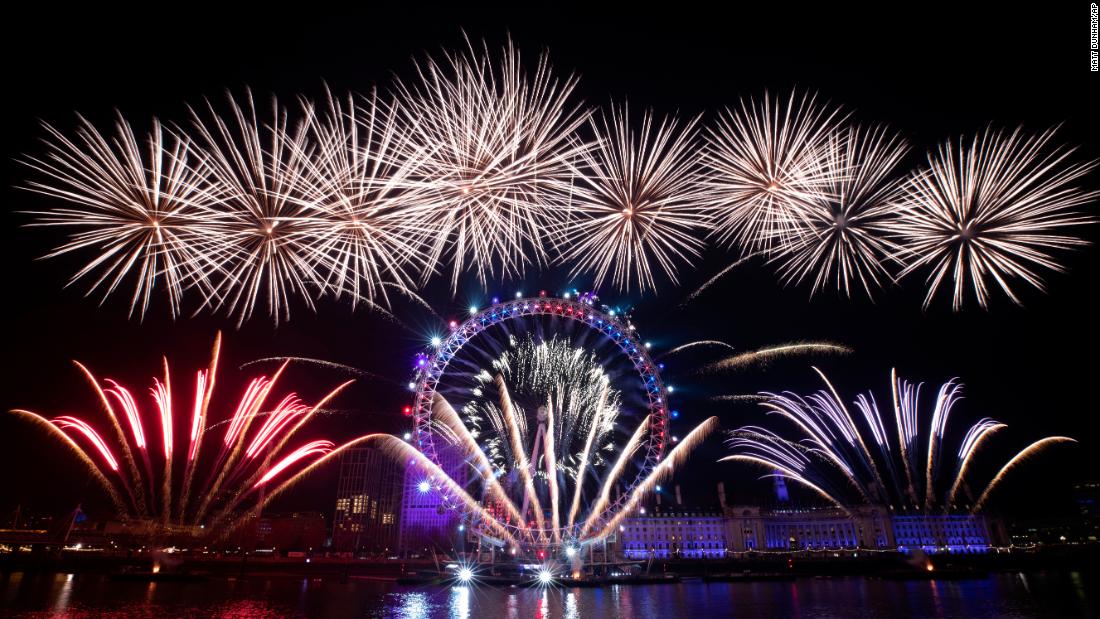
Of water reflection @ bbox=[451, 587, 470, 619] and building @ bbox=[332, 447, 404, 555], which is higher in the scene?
building @ bbox=[332, 447, 404, 555]

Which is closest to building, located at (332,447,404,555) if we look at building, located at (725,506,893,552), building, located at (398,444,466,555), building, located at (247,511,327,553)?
building, located at (398,444,466,555)

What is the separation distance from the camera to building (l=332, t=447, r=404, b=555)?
99875 mm

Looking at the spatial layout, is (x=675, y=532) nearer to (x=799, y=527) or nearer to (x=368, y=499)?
(x=799, y=527)

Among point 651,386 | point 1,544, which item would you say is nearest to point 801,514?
point 651,386

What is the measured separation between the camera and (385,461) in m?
105

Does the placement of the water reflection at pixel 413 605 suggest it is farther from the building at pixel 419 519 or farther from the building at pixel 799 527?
the building at pixel 419 519

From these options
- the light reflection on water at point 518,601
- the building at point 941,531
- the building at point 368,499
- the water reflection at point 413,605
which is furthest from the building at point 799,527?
the water reflection at point 413,605

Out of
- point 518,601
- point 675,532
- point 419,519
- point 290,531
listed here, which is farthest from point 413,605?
point 290,531

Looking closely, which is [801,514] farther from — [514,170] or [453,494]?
[514,170]

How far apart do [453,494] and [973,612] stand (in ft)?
92.2

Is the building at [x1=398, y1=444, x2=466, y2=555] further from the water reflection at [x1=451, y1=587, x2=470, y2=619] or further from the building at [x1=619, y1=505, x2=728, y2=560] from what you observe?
the water reflection at [x1=451, y1=587, x2=470, y2=619]

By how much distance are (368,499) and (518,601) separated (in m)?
86.1

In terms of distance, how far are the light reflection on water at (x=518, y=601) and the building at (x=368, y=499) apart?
67368 mm

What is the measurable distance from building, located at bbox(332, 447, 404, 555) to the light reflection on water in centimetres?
6737
